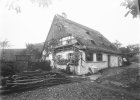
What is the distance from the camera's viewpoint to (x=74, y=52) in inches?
622

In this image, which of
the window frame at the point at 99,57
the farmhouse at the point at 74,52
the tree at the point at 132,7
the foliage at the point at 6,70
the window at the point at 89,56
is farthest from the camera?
the window frame at the point at 99,57

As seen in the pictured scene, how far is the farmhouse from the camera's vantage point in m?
15.7

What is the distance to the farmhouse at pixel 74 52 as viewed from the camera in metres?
15.7

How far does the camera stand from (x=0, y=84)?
8.14 meters

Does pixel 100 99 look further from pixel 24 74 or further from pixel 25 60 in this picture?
pixel 25 60

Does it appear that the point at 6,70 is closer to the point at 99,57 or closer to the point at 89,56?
the point at 89,56

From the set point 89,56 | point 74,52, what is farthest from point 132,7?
point 89,56

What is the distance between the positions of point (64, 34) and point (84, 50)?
4677 mm

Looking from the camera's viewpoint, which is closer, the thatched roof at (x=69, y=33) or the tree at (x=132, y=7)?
the tree at (x=132, y=7)

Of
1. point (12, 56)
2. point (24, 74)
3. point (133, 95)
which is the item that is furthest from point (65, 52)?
point (12, 56)

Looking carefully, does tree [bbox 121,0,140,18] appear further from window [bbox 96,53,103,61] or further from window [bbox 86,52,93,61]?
window [bbox 96,53,103,61]

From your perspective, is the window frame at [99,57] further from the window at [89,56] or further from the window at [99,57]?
the window at [89,56]

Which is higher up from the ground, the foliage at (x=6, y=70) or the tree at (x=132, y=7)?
the tree at (x=132, y=7)

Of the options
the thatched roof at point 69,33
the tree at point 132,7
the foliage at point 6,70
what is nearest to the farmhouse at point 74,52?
the thatched roof at point 69,33
